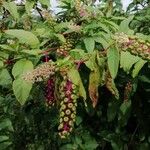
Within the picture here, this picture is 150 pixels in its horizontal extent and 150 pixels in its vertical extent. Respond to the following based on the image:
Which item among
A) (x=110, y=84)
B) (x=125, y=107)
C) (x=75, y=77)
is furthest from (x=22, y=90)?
(x=125, y=107)

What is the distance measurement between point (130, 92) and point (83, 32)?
37 centimetres

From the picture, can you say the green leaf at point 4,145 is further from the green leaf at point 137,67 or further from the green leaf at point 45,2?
the green leaf at point 137,67

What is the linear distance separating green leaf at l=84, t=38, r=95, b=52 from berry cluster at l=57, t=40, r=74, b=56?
79 mm

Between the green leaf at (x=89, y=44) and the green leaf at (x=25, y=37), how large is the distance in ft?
0.75

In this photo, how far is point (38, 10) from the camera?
10.9ft

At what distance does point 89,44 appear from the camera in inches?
97.8

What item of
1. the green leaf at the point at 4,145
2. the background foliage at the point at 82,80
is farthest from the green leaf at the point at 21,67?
the green leaf at the point at 4,145

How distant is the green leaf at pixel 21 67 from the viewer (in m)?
2.33

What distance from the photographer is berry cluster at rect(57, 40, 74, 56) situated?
241 centimetres

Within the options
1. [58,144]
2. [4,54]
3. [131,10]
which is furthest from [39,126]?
[131,10]

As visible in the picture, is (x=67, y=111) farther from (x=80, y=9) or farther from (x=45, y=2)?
(x=45, y=2)

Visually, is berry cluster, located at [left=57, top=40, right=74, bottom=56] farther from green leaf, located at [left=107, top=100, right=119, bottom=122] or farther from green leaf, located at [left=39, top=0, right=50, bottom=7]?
green leaf, located at [left=39, top=0, right=50, bottom=7]

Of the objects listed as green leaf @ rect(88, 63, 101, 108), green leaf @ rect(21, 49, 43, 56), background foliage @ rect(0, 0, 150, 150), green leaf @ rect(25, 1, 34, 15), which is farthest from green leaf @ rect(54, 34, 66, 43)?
green leaf @ rect(25, 1, 34, 15)

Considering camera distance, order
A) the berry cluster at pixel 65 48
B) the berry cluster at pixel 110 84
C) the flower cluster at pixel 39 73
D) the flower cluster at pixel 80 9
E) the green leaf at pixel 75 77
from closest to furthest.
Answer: the flower cluster at pixel 39 73, the green leaf at pixel 75 77, the berry cluster at pixel 110 84, the berry cluster at pixel 65 48, the flower cluster at pixel 80 9
